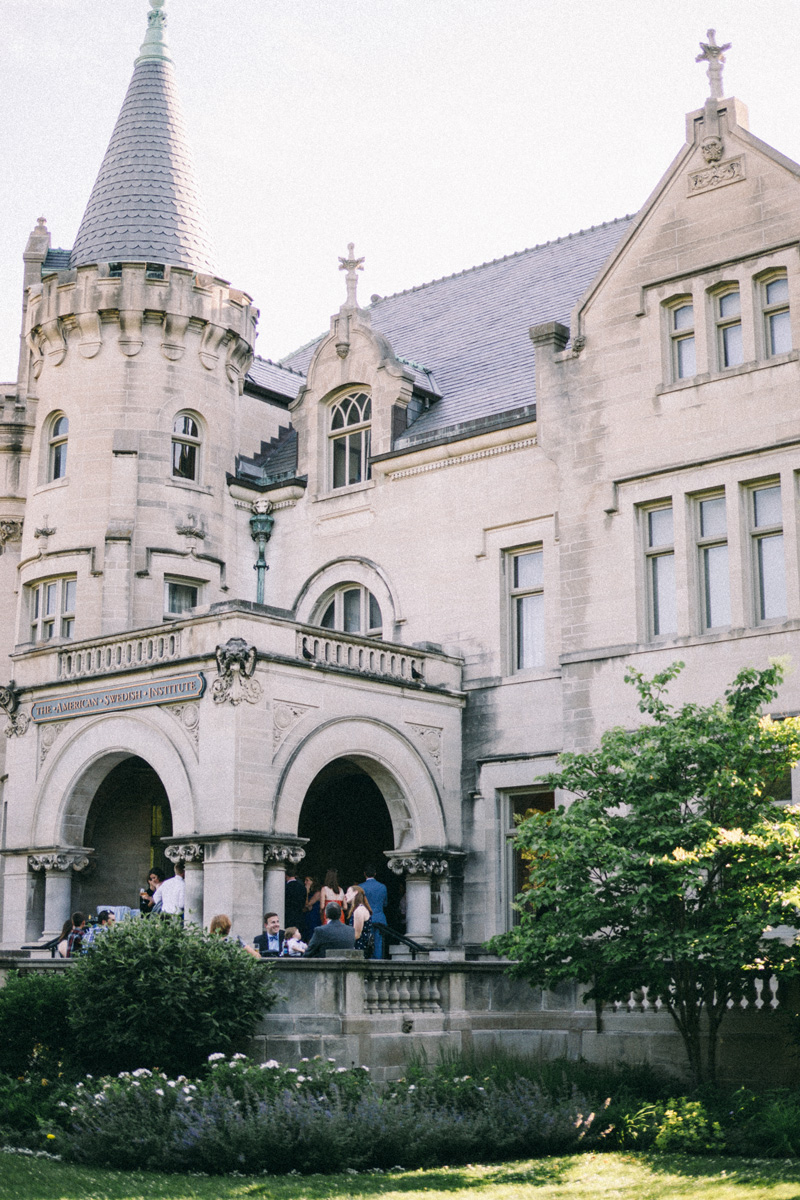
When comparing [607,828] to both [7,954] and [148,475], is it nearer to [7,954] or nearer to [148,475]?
[7,954]

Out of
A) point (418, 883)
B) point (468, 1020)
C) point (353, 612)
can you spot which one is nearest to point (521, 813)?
point (418, 883)

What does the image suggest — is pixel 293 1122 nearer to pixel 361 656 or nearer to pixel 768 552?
pixel 361 656

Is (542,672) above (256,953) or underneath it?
above

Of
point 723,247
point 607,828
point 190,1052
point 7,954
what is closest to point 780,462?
point 723,247

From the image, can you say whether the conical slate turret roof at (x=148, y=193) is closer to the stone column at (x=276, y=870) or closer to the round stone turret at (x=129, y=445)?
the round stone turret at (x=129, y=445)

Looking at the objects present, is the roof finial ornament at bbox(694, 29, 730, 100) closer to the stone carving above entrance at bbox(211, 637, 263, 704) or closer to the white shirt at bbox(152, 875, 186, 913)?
the stone carving above entrance at bbox(211, 637, 263, 704)

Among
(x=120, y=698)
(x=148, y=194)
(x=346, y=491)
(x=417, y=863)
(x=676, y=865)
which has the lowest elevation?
(x=676, y=865)

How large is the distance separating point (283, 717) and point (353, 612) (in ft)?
19.3

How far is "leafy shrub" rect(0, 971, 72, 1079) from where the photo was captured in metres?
16.1

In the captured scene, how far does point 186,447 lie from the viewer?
1054 inches

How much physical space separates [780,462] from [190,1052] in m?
11.2

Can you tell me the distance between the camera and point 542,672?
75.6ft

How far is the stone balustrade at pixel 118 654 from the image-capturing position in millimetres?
21031

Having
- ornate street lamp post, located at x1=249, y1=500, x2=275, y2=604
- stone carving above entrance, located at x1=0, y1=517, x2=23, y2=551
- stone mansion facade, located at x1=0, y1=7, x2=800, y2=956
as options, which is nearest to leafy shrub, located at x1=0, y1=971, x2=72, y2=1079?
stone mansion facade, located at x1=0, y1=7, x2=800, y2=956
